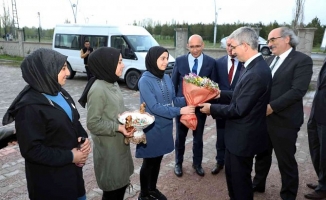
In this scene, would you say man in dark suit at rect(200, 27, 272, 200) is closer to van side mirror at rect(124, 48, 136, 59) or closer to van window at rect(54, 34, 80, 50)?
van side mirror at rect(124, 48, 136, 59)

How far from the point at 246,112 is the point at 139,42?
29.1 ft

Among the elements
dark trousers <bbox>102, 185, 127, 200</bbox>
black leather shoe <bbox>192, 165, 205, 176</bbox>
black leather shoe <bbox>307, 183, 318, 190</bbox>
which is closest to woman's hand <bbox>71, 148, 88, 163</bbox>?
dark trousers <bbox>102, 185, 127, 200</bbox>

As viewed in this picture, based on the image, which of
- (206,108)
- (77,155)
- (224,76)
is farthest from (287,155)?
(77,155)

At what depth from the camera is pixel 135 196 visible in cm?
339

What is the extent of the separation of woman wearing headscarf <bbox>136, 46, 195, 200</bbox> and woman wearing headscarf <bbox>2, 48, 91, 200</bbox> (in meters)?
0.96

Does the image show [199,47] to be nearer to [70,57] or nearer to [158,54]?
[158,54]

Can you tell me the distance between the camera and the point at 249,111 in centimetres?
249

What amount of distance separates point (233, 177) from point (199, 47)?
207 cm

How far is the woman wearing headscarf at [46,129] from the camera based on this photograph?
6.01ft

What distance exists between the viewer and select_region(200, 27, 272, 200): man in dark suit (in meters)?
2.43

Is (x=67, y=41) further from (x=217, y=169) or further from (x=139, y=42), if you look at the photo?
(x=217, y=169)

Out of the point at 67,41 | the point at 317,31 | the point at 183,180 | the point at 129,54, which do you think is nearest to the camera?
the point at 183,180

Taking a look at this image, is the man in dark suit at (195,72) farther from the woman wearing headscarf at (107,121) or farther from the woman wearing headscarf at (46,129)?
the woman wearing headscarf at (46,129)

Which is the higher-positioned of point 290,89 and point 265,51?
point 265,51
